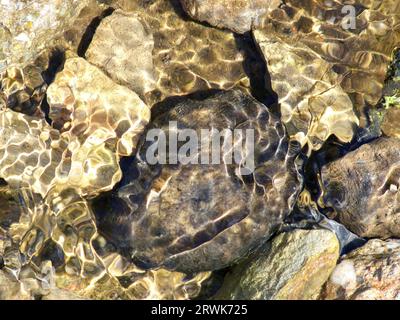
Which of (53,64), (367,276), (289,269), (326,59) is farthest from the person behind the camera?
(326,59)

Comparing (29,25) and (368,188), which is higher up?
(29,25)

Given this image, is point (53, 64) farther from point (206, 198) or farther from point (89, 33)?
point (206, 198)

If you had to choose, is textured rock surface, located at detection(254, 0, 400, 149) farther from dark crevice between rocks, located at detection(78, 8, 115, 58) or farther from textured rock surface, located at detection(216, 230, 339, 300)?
dark crevice between rocks, located at detection(78, 8, 115, 58)

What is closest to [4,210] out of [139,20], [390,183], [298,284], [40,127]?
[40,127]

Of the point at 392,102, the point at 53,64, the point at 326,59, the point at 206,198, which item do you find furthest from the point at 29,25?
the point at 392,102

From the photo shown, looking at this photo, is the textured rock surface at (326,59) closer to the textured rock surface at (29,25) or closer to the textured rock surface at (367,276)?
Result: the textured rock surface at (367,276)

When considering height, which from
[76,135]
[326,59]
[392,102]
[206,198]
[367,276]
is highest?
[76,135]

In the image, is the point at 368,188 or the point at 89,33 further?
the point at 89,33
